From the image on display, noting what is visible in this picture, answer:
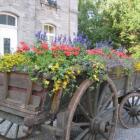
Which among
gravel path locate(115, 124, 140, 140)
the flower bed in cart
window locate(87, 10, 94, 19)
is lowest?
gravel path locate(115, 124, 140, 140)

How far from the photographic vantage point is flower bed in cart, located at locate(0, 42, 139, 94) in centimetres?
346

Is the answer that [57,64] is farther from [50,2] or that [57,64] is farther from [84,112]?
[50,2]

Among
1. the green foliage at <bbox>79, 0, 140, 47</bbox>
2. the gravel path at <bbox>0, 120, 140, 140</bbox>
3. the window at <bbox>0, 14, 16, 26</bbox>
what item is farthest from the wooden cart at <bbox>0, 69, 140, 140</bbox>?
the green foliage at <bbox>79, 0, 140, 47</bbox>

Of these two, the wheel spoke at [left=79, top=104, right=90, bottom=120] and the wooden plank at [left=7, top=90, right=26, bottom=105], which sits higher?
the wooden plank at [left=7, top=90, right=26, bottom=105]

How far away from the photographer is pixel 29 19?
13953 millimetres

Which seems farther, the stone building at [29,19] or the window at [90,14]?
the window at [90,14]

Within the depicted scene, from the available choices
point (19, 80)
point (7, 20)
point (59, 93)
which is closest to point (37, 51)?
point (19, 80)

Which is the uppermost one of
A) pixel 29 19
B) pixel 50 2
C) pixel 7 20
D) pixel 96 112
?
pixel 50 2

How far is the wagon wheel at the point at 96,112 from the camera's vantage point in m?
4.06

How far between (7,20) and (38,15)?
190cm

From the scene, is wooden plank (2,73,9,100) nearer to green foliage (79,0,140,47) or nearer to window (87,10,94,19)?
green foliage (79,0,140,47)

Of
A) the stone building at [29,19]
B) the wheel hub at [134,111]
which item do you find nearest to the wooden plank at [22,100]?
the wheel hub at [134,111]

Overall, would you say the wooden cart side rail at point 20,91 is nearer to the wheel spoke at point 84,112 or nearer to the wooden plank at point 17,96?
the wooden plank at point 17,96

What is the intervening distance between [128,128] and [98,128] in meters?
1.64
